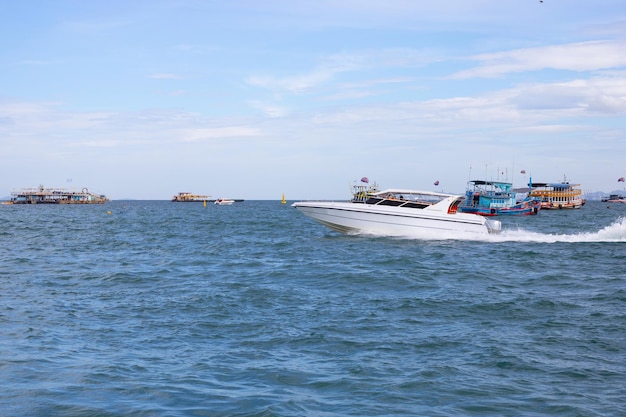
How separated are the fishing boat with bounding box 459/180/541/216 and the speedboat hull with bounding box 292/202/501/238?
5179cm

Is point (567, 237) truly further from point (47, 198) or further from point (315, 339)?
point (47, 198)

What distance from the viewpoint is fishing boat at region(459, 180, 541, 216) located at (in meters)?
86.3

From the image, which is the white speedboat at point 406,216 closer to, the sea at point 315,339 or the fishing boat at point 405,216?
the fishing boat at point 405,216

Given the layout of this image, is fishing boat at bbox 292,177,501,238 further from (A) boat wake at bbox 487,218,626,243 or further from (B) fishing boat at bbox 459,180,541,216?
(B) fishing boat at bbox 459,180,541,216

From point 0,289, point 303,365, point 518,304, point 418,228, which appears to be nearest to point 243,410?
point 303,365

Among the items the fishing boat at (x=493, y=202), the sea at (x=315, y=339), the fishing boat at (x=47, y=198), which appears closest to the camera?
the sea at (x=315, y=339)

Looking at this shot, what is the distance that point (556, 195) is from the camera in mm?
125438

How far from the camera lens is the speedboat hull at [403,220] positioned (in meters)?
33.8

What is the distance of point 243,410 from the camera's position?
861cm

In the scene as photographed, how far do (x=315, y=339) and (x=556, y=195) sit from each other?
124 metres

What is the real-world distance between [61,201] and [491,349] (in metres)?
206

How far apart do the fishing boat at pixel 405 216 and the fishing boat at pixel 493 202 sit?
170 ft

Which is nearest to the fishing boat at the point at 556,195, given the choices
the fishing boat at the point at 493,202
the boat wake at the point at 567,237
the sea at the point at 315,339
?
the fishing boat at the point at 493,202

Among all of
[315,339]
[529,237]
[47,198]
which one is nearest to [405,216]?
[529,237]
